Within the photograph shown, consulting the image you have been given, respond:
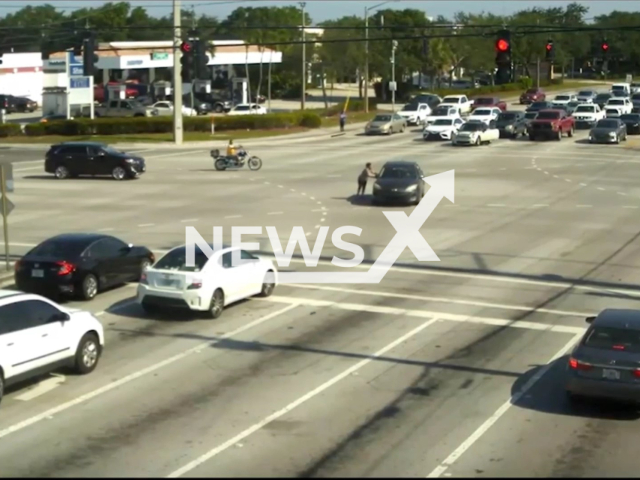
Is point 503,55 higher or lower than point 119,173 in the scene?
higher

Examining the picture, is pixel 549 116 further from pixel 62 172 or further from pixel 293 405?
pixel 293 405

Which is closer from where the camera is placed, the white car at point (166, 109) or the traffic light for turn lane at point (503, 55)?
the traffic light for turn lane at point (503, 55)

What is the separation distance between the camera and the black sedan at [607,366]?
14312mm

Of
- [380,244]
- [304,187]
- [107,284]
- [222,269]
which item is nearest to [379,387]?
[222,269]

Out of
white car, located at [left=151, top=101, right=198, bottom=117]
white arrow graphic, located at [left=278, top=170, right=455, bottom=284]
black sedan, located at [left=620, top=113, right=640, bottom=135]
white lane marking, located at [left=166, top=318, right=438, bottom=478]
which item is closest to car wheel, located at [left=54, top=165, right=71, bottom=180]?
white arrow graphic, located at [left=278, top=170, right=455, bottom=284]

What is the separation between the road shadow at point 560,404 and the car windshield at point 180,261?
706 centimetres

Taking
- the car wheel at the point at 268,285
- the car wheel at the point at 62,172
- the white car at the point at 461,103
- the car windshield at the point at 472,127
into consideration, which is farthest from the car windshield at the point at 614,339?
the white car at the point at 461,103

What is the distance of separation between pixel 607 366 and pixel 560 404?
41.0 inches

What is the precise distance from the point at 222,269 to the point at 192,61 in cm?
1362

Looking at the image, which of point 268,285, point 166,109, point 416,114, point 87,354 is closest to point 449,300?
point 268,285

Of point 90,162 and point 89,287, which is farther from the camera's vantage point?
point 90,162

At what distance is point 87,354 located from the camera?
54.6 feet

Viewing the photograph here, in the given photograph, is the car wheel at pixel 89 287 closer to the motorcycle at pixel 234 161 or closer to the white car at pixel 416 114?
the motorcycle at pixel 234 161

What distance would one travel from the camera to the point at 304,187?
1644 inches
